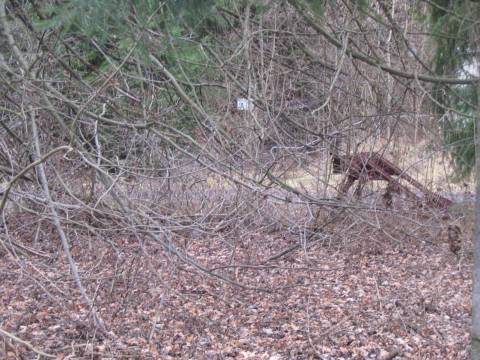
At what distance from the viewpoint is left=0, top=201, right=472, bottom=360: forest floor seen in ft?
14.8

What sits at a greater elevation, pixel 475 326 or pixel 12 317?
pixel 475 326

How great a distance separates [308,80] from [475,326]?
490cm

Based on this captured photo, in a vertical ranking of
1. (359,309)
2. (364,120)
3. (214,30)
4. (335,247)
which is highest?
(214,30)

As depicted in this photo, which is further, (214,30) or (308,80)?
(308,80)

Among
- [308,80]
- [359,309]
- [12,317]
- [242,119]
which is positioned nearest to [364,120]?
[308,80]

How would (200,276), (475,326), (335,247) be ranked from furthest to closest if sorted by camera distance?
1. (335,247)
2. (200,276)
3. (475,326)

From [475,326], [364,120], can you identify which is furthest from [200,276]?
[475,326]

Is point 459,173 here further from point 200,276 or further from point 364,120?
point 200,276

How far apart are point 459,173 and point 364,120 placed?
148cm

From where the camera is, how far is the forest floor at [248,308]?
4.50 metres

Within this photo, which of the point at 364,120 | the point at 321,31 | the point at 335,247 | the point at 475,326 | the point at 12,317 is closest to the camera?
the point at 475,326

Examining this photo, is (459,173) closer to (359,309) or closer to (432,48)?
(432,48)

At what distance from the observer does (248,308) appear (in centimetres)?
542

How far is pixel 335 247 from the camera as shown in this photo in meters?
7.64
